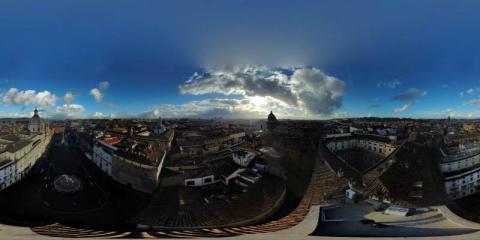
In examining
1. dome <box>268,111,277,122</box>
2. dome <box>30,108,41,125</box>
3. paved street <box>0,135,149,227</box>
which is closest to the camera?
paved street <box>0,135,149,227</box>

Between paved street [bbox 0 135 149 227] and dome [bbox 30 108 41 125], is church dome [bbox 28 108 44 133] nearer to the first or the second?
dome [bbox 30 108 41 125]

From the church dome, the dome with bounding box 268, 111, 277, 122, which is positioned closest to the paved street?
the church dome

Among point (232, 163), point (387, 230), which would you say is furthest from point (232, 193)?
point (387, 230)

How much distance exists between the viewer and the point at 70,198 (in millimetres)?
3033

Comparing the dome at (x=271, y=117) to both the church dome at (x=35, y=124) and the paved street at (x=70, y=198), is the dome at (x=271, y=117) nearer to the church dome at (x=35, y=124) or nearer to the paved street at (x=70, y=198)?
the paved street at (x=70, y=198)

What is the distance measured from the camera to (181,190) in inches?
113

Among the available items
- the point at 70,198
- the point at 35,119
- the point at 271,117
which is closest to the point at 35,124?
the point at 35,119

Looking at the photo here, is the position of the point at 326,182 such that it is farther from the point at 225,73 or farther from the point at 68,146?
the point at 68,146

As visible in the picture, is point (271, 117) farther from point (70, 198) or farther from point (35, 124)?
point (35, 124)

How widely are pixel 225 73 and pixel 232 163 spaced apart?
Answer: 107 centimetres

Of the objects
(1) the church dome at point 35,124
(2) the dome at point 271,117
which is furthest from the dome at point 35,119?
(2) the dome at point 271,117

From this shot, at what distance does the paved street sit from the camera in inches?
115

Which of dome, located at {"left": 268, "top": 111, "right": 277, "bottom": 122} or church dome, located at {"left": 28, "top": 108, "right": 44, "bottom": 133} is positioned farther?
dome, located at {"left": 268, "top": 111, "right": 277, "bottom": 122}

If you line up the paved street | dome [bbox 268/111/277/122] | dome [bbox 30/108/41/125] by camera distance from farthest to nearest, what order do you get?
dome [bbox 268/111/277/122] → dome [bbox 30/108/41/125] → the paved street
